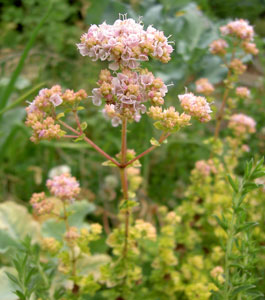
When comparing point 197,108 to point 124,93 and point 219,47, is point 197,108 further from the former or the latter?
point 219,47

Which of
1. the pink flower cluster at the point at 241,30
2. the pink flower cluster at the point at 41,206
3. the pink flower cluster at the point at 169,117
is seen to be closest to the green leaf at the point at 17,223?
the pink flower cluster at the point at 41,206

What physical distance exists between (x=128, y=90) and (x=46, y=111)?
0.18m

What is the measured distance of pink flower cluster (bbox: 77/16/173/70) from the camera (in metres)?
0.60

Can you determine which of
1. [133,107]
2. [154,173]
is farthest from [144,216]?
[133,107]

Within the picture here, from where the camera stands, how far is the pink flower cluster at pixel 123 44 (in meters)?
0.60

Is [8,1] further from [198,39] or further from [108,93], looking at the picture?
[108,93]

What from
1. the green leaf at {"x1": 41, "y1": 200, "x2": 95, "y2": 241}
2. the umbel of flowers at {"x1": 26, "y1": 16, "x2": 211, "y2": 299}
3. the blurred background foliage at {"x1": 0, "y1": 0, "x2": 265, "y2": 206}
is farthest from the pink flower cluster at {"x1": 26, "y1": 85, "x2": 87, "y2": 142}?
the blurred background foliage at {"x1": 0, "y1": 0, "x2": 265, "y2": 206}

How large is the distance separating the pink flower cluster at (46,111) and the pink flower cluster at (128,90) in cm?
7

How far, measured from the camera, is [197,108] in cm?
65

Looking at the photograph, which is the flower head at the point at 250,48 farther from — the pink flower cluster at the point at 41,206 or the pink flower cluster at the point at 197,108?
the pink flower cluster at the point at 41,206

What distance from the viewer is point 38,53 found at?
1.73 m

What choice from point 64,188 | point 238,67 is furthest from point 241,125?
point 64,188

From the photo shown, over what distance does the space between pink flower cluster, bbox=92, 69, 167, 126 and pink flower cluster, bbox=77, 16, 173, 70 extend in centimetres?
2

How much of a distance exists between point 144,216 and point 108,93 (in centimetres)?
84
